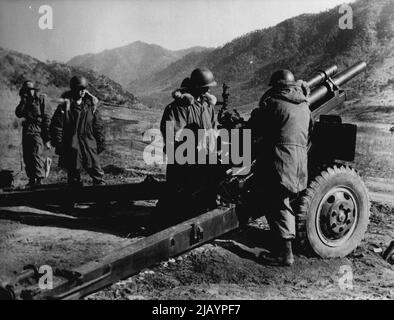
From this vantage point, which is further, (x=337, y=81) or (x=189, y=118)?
(x=337, y=81)

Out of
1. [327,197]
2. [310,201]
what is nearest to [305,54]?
[327,197]

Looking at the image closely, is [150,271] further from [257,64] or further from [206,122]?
[257,64]

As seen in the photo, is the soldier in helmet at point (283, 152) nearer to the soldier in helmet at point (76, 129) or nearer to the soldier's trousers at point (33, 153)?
the soldier in helmet at point (76, 129)

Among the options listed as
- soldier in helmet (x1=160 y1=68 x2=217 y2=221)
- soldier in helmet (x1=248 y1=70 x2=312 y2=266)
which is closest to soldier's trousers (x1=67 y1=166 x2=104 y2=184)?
soldier in helmet (x1=160 y1=68 x2=217 y2=221)

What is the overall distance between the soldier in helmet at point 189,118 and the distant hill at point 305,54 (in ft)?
60.5

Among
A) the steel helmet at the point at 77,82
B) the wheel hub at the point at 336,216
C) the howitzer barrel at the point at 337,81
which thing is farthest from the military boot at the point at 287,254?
the steel helmet at the point at 77,82

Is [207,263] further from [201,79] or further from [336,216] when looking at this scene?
[201,79]

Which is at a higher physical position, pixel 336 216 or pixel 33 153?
pixel 33 153

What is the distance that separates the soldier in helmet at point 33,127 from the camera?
8531mm

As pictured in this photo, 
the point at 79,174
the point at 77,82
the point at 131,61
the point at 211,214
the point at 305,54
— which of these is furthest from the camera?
the point at 131,61

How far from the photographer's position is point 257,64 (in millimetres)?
46656

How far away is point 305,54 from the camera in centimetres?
4103

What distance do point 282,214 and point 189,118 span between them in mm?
1575
